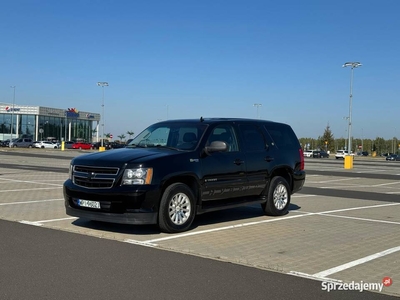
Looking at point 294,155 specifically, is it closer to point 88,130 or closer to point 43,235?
point 43,235

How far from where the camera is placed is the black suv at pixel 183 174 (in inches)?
295

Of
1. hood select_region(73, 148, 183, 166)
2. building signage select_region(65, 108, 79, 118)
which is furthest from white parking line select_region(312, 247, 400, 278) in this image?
building signage select_region(65, 108, 79, 118)

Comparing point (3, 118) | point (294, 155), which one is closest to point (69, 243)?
point (294, 155)

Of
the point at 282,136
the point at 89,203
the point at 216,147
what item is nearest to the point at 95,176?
the point at 89,203

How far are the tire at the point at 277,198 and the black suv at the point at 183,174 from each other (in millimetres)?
20

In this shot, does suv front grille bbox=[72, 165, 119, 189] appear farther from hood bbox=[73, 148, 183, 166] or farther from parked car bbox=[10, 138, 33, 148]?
parked car bbox=[10, 138, 33, 148]

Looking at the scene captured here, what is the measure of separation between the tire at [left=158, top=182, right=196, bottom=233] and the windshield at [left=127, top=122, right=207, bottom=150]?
0.86 meters

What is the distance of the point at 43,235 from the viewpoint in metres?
7.70

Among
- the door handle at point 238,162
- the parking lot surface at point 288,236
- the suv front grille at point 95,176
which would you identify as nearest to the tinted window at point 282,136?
the door handle at point 238,162

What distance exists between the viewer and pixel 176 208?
7914 mm

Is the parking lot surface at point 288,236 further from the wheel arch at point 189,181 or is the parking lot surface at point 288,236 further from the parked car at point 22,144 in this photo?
the parked car at point 22,144

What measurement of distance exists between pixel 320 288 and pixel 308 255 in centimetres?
149

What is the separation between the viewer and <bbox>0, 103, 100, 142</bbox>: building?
3674 inches

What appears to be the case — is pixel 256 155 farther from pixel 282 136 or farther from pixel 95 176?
pixel 95 176
